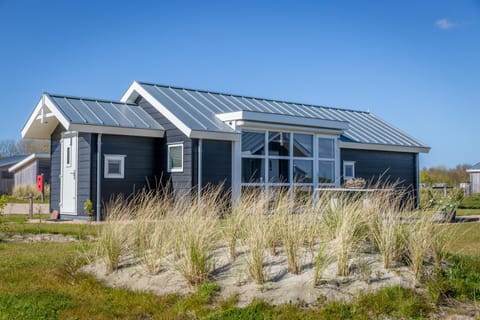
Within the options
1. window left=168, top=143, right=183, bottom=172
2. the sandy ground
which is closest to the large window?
window left=168, top=143, right=183, bottom=172

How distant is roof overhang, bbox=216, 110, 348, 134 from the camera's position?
1553 cm

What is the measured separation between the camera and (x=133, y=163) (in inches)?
610

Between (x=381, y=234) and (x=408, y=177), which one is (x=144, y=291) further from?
(x=408, y=177)

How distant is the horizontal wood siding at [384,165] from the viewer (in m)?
19.1

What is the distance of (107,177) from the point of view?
14.9 metres

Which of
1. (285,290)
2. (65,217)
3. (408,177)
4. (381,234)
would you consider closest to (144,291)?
(285,290)

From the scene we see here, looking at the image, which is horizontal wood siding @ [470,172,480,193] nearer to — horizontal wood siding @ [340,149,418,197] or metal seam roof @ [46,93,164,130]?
horizontal wood siding @ [340,149,418,197]

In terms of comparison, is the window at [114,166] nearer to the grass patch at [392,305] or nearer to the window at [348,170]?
the window at [348,170]

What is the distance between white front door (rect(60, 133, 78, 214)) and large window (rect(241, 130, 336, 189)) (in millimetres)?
4717

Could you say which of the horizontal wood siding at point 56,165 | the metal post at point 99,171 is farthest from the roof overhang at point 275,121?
the horizontal wood siding at point 56,165

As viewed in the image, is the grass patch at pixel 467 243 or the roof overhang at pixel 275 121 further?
the roof overhang at pixel 275 121

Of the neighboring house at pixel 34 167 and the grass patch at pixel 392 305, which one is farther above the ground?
the neighboring house at pixel 34 167

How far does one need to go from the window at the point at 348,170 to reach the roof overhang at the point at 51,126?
6.46 meters

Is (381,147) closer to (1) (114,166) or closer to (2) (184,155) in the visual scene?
(2) (184,155)
